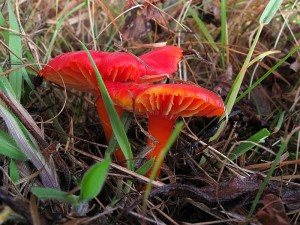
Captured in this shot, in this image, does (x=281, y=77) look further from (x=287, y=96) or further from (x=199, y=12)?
(x=199, y=12)

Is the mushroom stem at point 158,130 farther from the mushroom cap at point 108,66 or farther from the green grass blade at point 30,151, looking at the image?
the green grass blade at point 30,151

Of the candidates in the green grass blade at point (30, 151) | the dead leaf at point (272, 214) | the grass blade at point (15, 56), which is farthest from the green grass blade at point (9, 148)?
the dead leaf at point (272, 214)

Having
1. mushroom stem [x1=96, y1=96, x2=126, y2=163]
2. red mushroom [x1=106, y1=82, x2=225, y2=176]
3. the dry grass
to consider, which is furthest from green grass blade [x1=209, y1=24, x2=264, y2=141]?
mushroom stem [x1=96, y1=96, x2=126, y2=163]

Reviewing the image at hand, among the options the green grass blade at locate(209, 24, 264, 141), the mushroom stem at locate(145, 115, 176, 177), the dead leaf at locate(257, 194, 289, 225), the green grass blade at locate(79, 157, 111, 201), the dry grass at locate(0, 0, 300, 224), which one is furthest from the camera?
the green grass blade at locate(209, 24, 264, 141)

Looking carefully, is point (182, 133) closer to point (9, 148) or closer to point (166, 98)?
point (166, 98)

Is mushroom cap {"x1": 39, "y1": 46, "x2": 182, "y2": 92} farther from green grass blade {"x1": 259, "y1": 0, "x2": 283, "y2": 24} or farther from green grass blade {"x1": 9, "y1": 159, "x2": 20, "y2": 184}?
green grass blade {"x1": 259, "y1": 0, "x2": 283, "y2": 24}

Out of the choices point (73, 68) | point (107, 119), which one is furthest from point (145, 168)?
point (73, 68)

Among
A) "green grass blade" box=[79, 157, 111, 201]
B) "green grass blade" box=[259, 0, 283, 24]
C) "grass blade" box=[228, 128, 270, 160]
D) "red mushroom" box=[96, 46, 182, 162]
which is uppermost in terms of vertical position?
"green grass blade" box=[259, 0, 283, 24]
